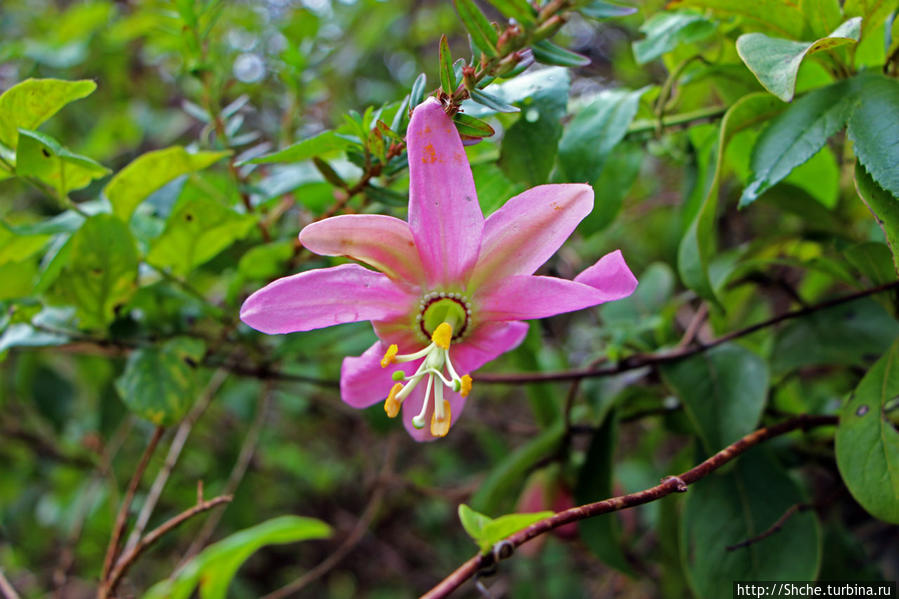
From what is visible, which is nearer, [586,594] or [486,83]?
[486,83]

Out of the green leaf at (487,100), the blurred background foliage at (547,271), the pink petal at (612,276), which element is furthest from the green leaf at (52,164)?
the pink petal at (612,276)

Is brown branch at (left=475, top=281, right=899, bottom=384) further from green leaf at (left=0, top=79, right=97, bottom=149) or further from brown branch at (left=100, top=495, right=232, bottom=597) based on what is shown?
green leaf at (left=0, top=79, right=97, bottom=149)

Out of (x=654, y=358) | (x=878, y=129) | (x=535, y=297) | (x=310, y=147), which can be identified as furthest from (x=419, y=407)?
(x=878, y=129)

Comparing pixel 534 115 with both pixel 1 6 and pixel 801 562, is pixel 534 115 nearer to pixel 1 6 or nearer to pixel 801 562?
pixel 801 562

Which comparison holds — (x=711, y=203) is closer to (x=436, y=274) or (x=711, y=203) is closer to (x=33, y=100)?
(x=436, y=274)

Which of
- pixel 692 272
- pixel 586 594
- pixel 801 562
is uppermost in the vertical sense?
pixel 692 272

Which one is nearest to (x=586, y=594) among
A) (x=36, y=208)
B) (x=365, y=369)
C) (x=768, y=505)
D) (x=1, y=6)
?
(x=768, y=505)

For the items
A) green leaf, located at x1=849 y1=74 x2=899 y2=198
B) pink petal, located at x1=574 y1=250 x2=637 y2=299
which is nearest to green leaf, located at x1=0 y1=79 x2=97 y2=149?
pink petal, located at x1=574 y1=250 x2=637 y2=299
